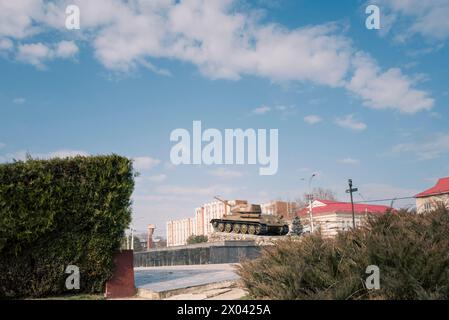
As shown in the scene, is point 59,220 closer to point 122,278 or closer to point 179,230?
point 122,278

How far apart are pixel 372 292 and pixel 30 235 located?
6029mm

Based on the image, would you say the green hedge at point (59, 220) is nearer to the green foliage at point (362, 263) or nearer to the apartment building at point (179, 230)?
the green foliage at point (362, 263)

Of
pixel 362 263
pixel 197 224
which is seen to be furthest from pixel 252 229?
pixel 197 224

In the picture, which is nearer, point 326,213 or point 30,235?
point 30,235

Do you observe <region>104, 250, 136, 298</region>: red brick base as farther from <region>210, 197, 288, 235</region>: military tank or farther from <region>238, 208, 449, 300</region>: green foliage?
<region>210, 197, 288, 235</region>: military tank

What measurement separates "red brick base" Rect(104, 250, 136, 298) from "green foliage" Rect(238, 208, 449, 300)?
2836 millimetres

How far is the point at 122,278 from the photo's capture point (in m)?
8.41

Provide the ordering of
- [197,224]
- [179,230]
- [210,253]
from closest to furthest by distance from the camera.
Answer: [210,253] → [197,224] → [179,230]

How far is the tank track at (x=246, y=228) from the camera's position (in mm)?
31797

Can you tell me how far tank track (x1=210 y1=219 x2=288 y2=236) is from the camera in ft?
104

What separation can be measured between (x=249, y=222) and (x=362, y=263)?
87.4ft
